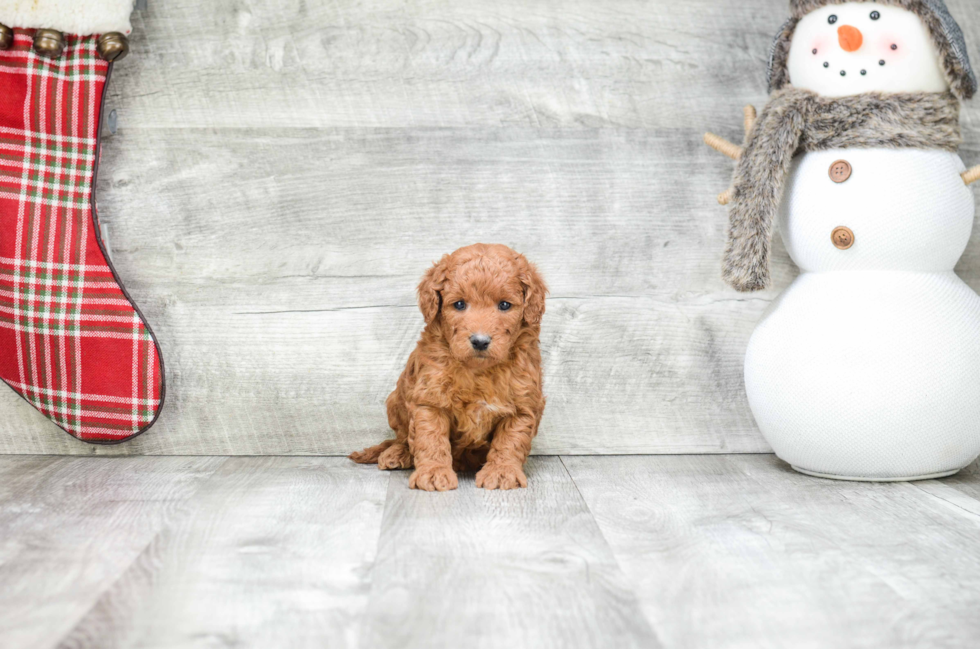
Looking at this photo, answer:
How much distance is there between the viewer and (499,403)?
157 centimetres

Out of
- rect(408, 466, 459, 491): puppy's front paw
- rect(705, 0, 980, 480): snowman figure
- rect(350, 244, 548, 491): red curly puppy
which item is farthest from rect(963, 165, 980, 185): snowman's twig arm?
rect(408, 466, 459, 491): puppy's front paw

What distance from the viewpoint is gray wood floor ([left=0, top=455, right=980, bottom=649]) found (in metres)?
0.91

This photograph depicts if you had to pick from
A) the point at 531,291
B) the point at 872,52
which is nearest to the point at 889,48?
the point at 872,52

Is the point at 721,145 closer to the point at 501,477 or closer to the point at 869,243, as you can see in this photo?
the point at 869,243

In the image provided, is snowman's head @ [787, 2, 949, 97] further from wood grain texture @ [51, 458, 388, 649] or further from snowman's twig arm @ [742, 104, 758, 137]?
wood grain texture @ [51, 458, 388, 649]

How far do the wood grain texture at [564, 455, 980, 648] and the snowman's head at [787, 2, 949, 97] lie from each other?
75 cm

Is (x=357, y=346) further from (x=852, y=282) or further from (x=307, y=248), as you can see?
(x=852, y=282)

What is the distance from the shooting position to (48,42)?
1680mm

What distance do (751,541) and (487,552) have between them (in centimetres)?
39

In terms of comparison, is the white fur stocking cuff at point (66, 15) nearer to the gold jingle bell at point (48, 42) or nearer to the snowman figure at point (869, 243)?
the gold jingle bell at point (48, 42)

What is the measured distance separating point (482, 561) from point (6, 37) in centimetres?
143

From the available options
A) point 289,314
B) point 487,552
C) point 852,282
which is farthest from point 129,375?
point 852,282

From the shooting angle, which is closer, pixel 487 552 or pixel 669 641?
pixel 669 641

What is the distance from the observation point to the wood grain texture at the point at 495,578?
0.90 m
